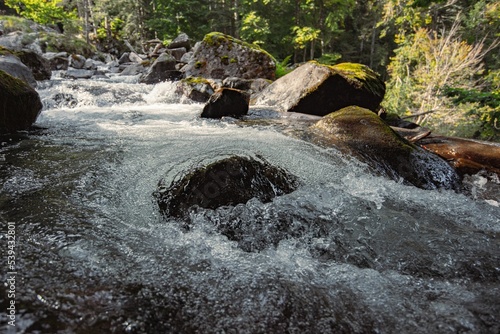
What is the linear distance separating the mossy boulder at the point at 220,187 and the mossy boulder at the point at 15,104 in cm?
339

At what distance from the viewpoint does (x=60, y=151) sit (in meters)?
3.81

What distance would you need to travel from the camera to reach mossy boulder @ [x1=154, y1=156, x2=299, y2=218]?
8.59ft

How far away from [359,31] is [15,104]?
30970 millimetres

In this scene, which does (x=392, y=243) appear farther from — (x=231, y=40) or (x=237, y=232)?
(x=231, y=40)

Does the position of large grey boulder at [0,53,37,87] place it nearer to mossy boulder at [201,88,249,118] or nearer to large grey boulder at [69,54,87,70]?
mossy boulder at [201,88,249,118]

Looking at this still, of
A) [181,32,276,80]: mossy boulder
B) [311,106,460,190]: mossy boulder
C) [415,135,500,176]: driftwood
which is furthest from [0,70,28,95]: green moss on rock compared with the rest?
[181,32,276,80]: mossy boulder

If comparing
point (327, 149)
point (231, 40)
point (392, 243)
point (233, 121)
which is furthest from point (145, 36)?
point (392, 243)

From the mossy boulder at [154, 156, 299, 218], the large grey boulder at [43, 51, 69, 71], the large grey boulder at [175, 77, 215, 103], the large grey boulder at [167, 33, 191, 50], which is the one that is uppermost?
the large grey boulder at [167, 33, 191, 50]

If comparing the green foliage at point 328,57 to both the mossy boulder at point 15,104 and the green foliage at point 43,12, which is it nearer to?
the mossy boulder at point 15,104

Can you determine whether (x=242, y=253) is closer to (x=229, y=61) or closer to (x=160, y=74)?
(x=229, y=61)

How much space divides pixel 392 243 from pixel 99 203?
2658 mm

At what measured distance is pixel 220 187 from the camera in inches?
108

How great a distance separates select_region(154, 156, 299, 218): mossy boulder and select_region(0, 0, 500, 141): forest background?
13.6m

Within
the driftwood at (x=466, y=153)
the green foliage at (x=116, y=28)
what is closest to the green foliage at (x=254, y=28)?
the green foliage at (x=116, y=28)
